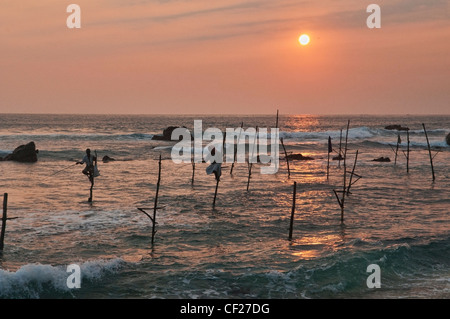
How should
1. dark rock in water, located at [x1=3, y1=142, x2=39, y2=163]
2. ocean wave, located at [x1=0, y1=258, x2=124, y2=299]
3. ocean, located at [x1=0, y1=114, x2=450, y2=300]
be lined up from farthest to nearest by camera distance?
dark rock in water, located at [x1=3, y1=142, x2=39, y2=163] < ocean, located at [x1=0, y1=114, x2=450, y2=300] < ocean wave, located at [x1=0, y1=258, x2=124, y2=299]

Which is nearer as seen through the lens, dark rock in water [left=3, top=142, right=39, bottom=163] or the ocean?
the ocean

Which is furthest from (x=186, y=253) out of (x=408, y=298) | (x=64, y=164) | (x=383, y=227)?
(x=64, y=164)

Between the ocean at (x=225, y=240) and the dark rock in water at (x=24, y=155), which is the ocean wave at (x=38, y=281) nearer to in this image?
the ocean at (x=225, y=240)

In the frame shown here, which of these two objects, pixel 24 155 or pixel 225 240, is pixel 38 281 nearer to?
pixel 225 240

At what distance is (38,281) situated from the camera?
10.4 metres

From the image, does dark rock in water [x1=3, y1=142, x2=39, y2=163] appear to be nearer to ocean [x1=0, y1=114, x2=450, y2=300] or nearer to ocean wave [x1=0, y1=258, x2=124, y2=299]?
ocean [x1=0, y1=114, x2=450, y2=300]

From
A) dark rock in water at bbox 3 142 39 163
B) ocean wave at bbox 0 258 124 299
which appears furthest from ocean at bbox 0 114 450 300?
dark rock in water at bbox 3 142 39 163

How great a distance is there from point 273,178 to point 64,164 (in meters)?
16.5

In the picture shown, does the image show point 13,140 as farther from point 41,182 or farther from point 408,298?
point 408,298

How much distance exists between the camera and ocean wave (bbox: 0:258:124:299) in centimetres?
1012

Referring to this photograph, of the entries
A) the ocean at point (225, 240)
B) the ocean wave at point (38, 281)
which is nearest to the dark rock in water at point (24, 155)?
the ocean at point (225, 240)

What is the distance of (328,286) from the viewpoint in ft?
35.6

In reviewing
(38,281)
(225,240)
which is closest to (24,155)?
(225,240)

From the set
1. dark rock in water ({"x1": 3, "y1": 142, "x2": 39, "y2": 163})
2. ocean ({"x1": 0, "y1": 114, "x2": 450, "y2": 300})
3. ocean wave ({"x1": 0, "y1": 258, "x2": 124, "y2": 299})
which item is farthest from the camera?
dark rock in water ({"x1": 3, "y1": 142, "x2": 39, "y2": 163})
